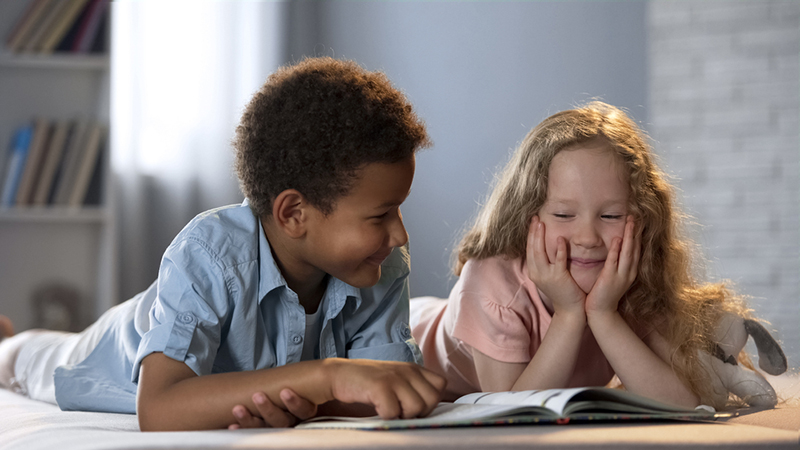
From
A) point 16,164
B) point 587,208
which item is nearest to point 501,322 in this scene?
point 587,208

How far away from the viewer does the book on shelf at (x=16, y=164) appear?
2.43m

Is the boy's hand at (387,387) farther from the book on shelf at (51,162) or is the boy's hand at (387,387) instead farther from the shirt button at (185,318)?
the book on shelf at (51,162)

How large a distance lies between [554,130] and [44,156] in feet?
6.76

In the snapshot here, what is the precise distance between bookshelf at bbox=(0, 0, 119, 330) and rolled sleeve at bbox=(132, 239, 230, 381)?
188 centimetres

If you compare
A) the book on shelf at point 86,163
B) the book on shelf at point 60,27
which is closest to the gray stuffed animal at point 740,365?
the book on shelf at point 86,163

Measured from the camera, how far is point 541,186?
1.08 metres

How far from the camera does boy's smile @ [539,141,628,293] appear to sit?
3.38 feet

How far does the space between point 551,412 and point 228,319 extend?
42 cm

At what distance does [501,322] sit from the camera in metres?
1.08

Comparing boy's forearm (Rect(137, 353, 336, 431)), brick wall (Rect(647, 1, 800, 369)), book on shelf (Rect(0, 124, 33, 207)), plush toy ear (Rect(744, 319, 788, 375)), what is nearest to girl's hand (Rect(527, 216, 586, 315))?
plush toy ear (Rect(744, 319, 788, 375))

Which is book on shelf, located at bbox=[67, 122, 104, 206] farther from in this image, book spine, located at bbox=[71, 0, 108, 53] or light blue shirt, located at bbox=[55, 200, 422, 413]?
light blue shirt, located at bbox=[55, 200, 422, 413]

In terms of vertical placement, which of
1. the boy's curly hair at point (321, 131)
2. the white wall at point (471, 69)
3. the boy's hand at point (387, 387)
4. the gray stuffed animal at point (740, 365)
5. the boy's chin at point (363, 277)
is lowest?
the gray stuffed animal at point (740, 365)

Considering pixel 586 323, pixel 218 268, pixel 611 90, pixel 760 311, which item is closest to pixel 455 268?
pixel 586 323

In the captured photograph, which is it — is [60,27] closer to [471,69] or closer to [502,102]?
[471,69]
